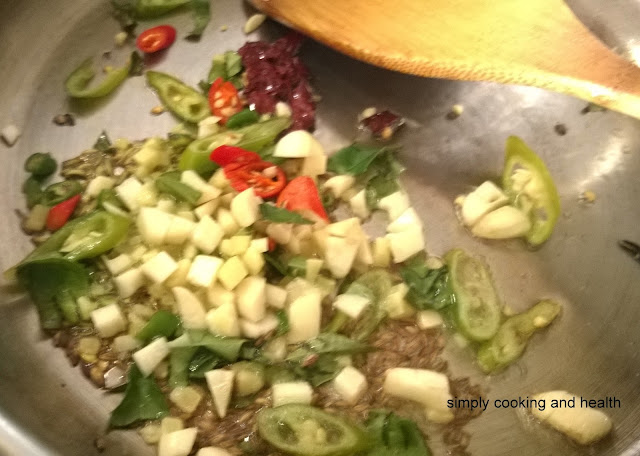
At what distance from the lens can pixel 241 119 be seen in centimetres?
160

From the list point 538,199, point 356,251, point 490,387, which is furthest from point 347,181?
point 490,387

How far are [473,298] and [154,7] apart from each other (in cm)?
132

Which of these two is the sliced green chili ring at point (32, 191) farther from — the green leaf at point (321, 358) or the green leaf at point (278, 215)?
the green leaf at point (321, 358)

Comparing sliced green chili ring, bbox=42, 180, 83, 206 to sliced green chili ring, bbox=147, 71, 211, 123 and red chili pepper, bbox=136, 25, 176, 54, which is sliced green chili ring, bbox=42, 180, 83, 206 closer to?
sliced green chili ring, bbox=147, 71, 211, 123

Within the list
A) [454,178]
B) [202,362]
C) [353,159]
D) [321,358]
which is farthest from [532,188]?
[202,362]

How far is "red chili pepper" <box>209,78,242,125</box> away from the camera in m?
1.64

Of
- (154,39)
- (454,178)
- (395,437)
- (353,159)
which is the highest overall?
(154,39)

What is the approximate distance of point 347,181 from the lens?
1.56 metres

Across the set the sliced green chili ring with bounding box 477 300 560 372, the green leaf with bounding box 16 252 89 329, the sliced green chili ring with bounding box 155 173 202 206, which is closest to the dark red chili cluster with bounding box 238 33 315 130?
the sliced green chili ring with bounding box 155 173 202 206

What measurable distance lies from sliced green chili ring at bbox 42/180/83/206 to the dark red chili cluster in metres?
0.55

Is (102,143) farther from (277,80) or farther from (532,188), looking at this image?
(532,188)

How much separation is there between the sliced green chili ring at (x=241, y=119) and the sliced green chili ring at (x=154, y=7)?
492mm

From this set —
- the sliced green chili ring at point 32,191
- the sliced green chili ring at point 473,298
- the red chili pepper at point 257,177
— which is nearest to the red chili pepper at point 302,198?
the red chili pepper at point 257,177

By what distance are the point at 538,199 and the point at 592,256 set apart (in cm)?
22
